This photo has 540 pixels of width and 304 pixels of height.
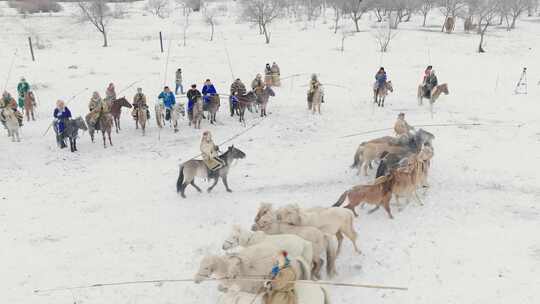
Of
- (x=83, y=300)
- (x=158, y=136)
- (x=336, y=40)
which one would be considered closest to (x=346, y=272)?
(x=83, y=300)

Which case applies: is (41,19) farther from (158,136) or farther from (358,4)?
(158,136)

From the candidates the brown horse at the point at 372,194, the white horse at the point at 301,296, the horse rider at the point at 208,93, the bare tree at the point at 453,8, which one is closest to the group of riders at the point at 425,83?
the horse rider at the point at 208,93

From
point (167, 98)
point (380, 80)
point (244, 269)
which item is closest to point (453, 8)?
point (380, 80)

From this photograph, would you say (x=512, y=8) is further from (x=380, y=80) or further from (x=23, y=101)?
(x=23, y=101)

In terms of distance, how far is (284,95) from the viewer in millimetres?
19625

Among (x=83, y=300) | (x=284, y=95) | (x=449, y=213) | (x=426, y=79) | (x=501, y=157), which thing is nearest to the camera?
(x=83, y=300)

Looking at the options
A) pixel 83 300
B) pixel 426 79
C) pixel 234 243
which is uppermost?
pixel 426 79

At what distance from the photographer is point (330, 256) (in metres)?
7.03

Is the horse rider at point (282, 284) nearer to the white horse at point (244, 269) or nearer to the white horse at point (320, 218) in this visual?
the white horse at point (244, 269)

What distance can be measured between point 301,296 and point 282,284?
0.34 meters

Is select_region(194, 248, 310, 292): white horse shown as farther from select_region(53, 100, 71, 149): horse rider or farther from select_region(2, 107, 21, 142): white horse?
select_region(2, 107, 21, 142): white horse

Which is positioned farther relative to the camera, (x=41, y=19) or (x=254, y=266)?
(x=41, y=19)

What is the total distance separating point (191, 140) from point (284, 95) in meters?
6.70

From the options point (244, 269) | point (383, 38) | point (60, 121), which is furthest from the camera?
point (383, 38)
